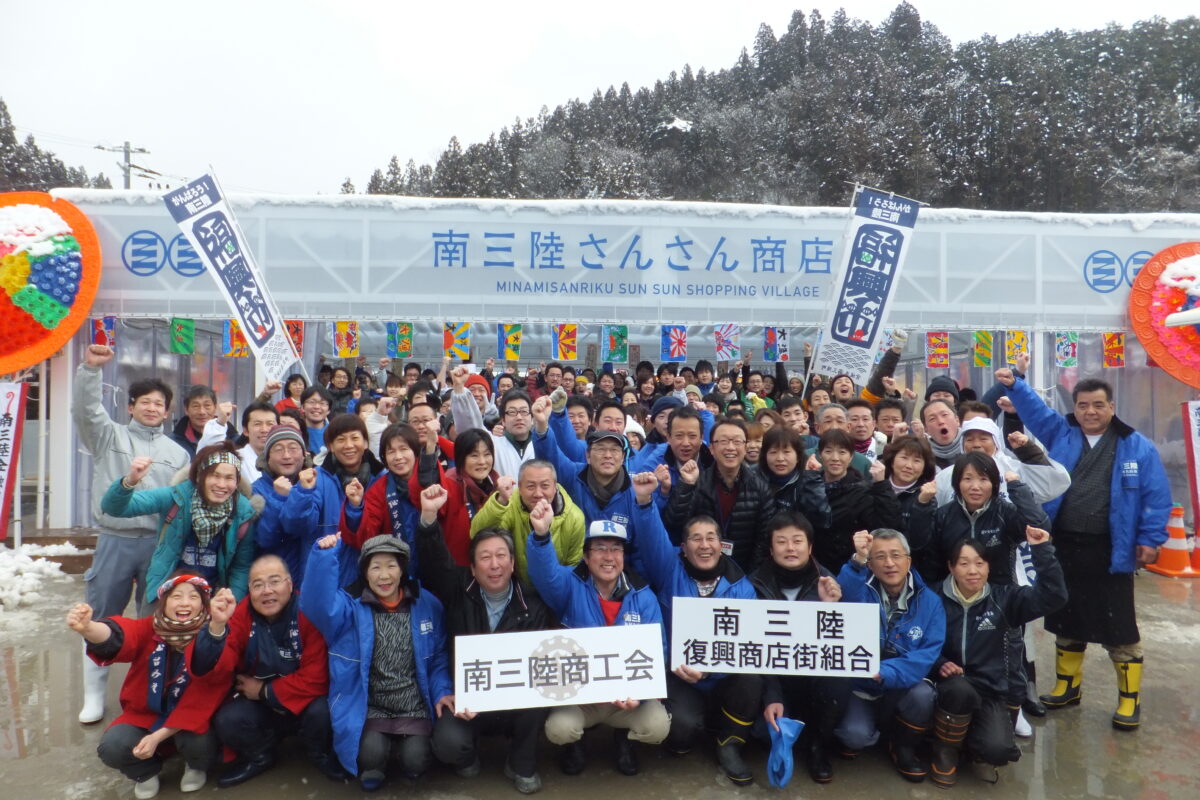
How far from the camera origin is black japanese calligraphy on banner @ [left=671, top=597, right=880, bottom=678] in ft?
11.2

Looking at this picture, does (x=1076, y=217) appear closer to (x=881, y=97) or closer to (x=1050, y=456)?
(x=1050, y=456)

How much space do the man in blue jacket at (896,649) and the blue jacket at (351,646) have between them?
6.14 feet

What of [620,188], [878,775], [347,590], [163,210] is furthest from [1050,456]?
[620,188]

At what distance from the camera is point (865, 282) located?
22.4ft

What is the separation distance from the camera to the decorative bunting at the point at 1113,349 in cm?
839

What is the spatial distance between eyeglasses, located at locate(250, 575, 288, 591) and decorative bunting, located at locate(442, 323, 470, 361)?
17.2 ft

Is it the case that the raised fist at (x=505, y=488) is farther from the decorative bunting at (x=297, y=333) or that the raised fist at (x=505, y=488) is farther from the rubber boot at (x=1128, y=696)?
the decorative bunting at (x=297, y=333)

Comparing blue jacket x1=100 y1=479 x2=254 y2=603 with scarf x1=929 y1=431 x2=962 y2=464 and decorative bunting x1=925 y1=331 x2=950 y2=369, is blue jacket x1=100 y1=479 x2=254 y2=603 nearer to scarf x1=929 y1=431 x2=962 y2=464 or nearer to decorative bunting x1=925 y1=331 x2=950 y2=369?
scarf x1=929 y1=431 x2=962 y2=464

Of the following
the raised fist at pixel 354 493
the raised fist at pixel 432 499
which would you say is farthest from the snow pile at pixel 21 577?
the raised fist at pixel 432 499

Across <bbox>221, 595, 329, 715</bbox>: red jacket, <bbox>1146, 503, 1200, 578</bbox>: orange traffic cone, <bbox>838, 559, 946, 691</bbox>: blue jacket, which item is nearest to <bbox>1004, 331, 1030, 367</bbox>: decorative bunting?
<bbox>1146, 503, 1200, 578</bbox>: orange traffic cone

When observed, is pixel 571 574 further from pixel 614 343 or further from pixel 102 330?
pixel 102 330

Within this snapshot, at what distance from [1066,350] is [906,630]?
6785mm

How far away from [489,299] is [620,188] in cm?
2275

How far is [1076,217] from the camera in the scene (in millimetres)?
8047
